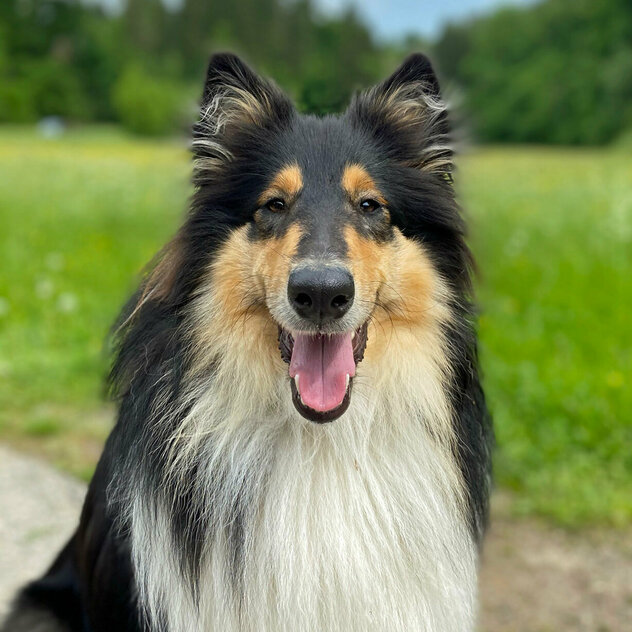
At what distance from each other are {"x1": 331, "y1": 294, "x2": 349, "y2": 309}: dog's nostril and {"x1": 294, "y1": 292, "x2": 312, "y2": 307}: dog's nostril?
73 millimetres

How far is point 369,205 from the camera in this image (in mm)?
2611

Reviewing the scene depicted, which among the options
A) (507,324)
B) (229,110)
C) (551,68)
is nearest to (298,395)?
(229,110)

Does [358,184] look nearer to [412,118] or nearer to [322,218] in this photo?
[322,218]

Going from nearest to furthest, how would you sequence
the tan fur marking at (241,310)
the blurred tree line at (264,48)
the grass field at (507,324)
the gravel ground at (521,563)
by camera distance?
the tan fur marking at (241,310)
the gravel ground at (521,563)
the grass field at (507,324)
the blurred tree line at (264,48)

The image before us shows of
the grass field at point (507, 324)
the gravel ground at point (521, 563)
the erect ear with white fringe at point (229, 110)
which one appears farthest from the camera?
the grass field at point (507, 324)

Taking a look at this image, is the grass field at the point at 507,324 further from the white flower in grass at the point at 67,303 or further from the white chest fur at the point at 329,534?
the white chest fur at the point at 329,534

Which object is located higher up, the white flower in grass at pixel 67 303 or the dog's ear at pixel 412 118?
the dog's ear at pixel 412 118

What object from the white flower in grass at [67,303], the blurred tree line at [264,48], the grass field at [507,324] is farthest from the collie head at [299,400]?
the blurred tree line at [264,48]

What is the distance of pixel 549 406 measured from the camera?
16.7 ft

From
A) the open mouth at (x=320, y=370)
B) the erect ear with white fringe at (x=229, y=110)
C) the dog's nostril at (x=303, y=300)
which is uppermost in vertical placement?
the erect ear with white fringe at (x=229, y=110)

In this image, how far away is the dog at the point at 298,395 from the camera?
2.47m

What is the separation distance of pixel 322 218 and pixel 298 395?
581mm

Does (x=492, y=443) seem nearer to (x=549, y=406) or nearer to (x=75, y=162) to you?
(x=549, y=406)

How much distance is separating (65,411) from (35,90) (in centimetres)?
3655
